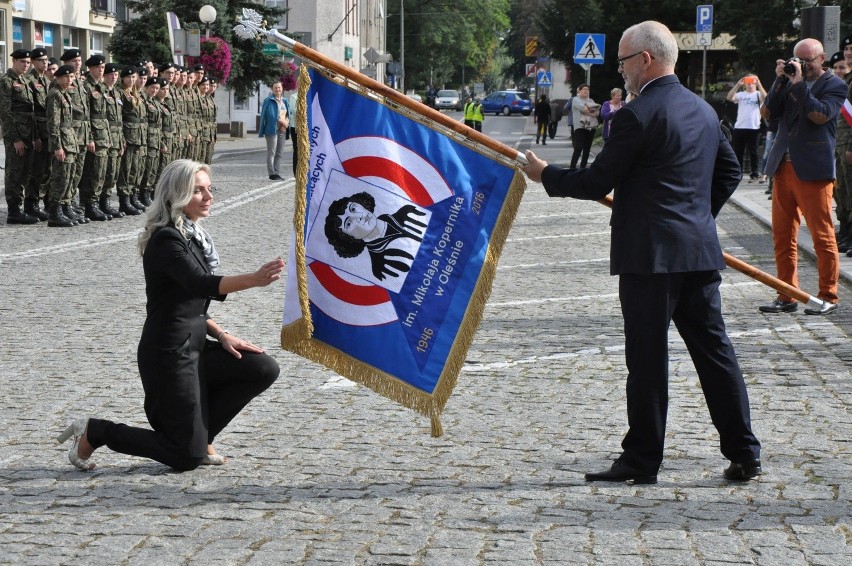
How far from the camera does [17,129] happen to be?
1739cm

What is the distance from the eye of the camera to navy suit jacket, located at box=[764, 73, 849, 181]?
10711 mm

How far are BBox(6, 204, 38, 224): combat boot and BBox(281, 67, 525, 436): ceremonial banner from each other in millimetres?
12356

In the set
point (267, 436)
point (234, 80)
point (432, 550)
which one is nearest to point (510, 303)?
point (267, 436)

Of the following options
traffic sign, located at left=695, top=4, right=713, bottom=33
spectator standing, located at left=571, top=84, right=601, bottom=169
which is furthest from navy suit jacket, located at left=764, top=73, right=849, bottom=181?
traffic sign, located at left=695, top=4, right=713, bottom=33

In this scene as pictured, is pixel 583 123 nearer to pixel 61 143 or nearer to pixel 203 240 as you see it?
pixel 61 143

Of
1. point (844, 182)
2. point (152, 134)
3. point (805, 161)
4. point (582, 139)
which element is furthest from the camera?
point (582, 139)

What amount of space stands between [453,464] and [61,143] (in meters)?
12.1

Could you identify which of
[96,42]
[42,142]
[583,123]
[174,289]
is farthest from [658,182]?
[96,42]

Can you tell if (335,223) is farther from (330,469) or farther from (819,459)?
(819,459)

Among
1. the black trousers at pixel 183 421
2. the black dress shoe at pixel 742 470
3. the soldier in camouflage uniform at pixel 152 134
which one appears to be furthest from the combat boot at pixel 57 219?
the black dress shoe at pixel 742 470

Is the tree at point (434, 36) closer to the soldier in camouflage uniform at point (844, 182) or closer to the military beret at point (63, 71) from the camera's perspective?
the military beret at point (63, 71)

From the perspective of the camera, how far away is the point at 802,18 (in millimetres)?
18016

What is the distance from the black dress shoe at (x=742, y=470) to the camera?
5.90 metres

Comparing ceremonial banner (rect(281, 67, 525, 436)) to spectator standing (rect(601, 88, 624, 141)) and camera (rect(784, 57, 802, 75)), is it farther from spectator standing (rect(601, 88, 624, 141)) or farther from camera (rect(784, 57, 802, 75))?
spectator standing (rect(601, 88, 624, 141))
